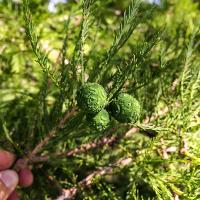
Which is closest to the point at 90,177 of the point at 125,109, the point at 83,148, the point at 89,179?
the point at 89,179

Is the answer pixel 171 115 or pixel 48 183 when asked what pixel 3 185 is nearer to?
pixel 48 183

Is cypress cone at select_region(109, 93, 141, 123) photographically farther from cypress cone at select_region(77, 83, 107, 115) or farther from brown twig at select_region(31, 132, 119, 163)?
brown twig at select_region(31, 132, 119, 163)

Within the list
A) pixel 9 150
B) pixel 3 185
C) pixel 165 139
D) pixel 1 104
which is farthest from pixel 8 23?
pixel 165 139

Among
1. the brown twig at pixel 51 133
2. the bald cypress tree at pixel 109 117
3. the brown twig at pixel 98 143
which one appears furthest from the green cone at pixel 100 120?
the brown twig at pixel 98 143

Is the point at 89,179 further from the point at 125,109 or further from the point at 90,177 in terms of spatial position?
the point at 125,109

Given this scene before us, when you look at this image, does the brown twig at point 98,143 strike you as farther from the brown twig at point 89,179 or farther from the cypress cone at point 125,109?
the cypress cone at point 125,109
